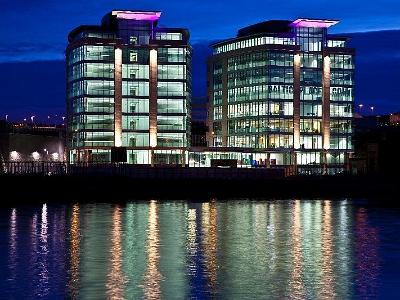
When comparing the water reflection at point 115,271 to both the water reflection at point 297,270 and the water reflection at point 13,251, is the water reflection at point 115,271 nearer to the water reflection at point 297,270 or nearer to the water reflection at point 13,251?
the water reflection at point 13,251

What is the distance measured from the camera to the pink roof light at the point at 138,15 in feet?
491

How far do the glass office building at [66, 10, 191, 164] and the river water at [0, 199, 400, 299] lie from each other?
79.0m

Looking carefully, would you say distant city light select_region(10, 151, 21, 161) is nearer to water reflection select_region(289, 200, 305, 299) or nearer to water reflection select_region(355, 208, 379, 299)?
water reflection select_region(355, 208, 379, 299)

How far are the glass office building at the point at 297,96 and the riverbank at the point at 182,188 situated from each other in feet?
144

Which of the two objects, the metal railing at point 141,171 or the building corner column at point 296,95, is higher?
the building corner column at point 296,95

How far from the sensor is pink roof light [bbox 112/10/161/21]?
150 m

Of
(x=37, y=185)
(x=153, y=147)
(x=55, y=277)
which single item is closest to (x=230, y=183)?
(x=37, y=185)

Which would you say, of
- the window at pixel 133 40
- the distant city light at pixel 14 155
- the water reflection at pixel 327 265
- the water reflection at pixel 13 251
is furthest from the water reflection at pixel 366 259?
the distant city light at pixel 14 155

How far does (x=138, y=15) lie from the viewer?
151375mm

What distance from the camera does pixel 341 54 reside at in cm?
16838

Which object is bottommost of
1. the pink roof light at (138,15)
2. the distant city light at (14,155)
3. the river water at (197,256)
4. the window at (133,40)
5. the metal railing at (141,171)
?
the river water at (197,256)

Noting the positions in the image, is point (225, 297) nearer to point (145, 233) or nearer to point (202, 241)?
point (202, 241)

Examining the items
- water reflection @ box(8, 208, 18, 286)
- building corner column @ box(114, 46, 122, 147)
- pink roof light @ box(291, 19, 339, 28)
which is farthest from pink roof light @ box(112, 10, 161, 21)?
water reflection @ box(8, 208, 18, 286)

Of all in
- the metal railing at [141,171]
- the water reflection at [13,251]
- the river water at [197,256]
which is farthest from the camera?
the metal railing at [141,171]
